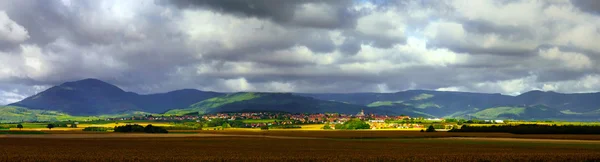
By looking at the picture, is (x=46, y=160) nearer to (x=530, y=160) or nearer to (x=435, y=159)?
(x=435, y=159)

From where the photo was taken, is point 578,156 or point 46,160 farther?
point 578,156

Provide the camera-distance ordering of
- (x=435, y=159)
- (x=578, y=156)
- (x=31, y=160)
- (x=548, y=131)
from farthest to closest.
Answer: (x=548, y=131) → (x=578, y=156) → (x=435, y=159) → (x=31, y=160)

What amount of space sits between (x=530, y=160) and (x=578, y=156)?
27.5ft

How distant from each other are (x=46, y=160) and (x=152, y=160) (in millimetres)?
10635

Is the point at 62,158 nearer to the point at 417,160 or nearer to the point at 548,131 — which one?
the point at 417,160

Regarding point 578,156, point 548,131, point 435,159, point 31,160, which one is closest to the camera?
point 31,160

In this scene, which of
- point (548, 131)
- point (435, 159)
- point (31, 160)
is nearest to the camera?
point (31, 160)

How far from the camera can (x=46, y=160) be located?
57.7 metres

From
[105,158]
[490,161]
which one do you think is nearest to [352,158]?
[490,161]

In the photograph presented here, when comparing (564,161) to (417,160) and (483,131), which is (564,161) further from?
(483,131)

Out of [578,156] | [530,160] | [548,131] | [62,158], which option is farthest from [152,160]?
[548,131]

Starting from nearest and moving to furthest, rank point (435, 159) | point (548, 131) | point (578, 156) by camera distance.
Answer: point (435, 159) → point (578, 156) → point (548, 131)

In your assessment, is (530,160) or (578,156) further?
(578,156)

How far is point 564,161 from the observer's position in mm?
61594
